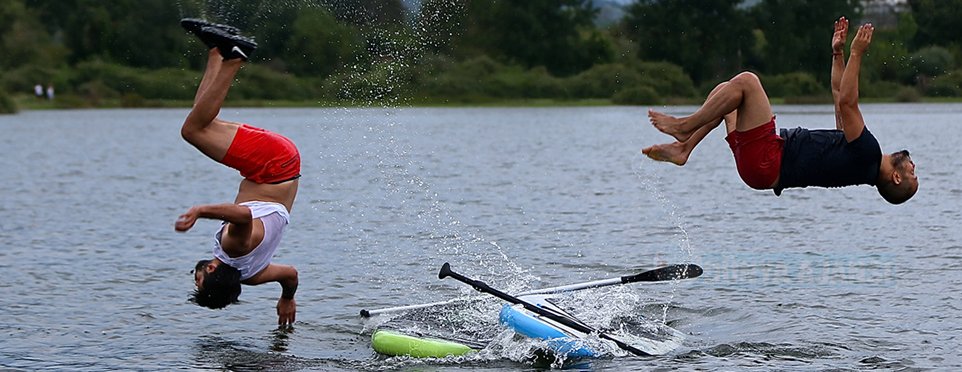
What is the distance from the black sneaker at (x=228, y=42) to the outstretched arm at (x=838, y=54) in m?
5.51

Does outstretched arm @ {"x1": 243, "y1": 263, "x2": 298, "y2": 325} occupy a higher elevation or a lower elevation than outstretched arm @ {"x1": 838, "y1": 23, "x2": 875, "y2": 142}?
lower

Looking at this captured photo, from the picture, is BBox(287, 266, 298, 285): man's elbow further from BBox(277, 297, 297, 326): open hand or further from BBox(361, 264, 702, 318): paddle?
BBox(361, 264, 702, 318): paddle

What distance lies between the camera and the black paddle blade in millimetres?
16141

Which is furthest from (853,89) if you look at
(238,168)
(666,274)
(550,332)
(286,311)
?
(286,311)

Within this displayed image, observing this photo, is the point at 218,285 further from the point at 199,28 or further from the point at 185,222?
the point at 199,28

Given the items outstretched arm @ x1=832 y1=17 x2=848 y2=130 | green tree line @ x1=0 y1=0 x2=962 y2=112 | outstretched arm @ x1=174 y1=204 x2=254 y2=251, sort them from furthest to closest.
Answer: green tree line @ x1=0 y1=0 x2=962 y2=112
outstretched arm @ x1=832 y1=17 x2=848 y2=130
outstretched arm @ x1=174 y1=204 x2=254 y2=251

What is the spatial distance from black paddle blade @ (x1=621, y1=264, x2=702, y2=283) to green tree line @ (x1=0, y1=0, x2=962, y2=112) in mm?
36026

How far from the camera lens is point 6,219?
29.8 m

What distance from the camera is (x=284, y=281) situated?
16109mm

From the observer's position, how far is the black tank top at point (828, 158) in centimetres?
1393

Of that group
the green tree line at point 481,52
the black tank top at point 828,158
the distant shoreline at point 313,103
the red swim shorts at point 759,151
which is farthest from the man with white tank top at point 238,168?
the distant shoreline at point 313,103

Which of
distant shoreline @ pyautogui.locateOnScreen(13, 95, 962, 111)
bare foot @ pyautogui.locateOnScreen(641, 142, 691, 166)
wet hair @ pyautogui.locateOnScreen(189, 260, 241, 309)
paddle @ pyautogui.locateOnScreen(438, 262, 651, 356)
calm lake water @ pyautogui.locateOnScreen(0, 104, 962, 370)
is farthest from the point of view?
distant shoreline @ pyautogui.locateOnScreen(13, 95, 962, 111)

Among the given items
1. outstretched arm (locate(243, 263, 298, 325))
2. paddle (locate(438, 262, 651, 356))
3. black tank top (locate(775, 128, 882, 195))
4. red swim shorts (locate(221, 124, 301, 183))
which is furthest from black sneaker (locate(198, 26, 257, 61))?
black tank top (locate(775, 128, 882, 195))

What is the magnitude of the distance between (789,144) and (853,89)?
1036mm
